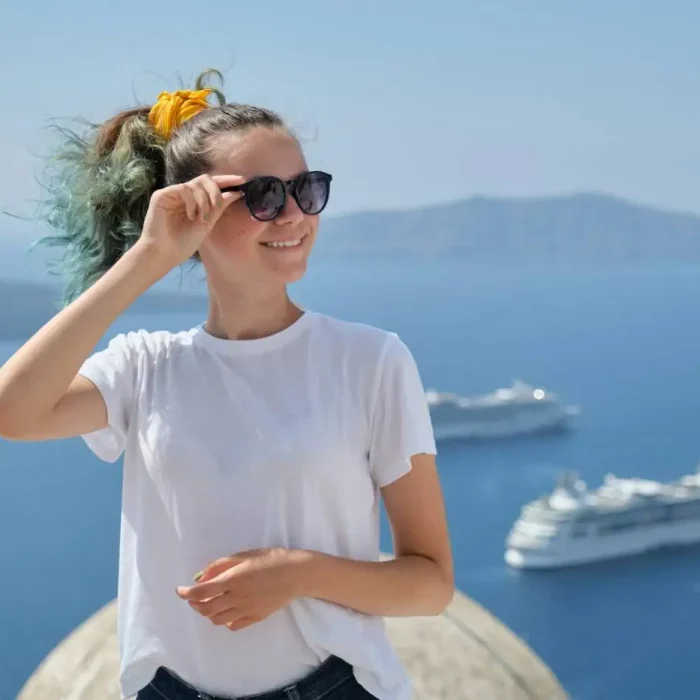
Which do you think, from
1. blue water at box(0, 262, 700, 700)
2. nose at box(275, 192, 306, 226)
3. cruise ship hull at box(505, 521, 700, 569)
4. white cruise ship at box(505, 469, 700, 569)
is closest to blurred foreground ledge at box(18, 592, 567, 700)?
nose at box(275, 192, 306, 226)

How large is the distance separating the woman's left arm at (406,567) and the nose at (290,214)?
9.6 inches

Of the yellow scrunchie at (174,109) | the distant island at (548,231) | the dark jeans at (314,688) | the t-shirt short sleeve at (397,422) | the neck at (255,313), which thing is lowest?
the distant island at (548,231)

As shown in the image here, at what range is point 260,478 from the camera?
3.09ft

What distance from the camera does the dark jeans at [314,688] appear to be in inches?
36.5

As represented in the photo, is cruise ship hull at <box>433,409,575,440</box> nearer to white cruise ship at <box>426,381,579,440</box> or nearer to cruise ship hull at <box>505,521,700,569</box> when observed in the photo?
→ white cruise ship at <box>426,381,579,440</box>

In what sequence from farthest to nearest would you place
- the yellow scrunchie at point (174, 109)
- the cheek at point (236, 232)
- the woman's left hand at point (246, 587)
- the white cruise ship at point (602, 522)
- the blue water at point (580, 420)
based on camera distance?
the blue water at point (580, 420) → the white cruise ship at point (602, 522) → the yellow scrunchie at point (174, 109) → the cheek at point (236, 232) → the woman's left hand at point (246, 587)

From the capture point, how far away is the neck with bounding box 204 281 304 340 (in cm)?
104

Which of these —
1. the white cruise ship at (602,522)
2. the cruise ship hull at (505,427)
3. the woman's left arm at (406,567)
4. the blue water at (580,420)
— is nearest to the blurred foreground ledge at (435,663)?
the woman's left arm at (406,567)

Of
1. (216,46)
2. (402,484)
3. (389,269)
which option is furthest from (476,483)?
(402,484)

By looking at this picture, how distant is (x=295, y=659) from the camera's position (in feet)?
3.08

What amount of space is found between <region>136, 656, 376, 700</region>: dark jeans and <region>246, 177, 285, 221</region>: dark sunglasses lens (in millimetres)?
397

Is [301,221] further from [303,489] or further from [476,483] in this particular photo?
[476,483]

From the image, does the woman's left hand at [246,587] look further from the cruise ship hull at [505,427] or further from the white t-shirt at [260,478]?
the cruise ship hull at [505,427]

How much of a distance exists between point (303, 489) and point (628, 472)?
210 inches
